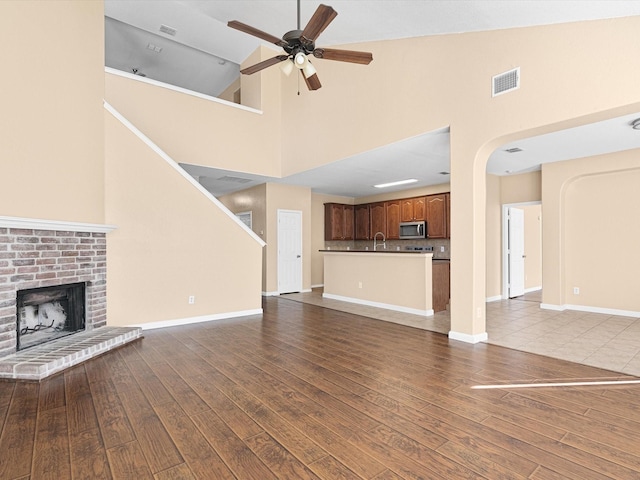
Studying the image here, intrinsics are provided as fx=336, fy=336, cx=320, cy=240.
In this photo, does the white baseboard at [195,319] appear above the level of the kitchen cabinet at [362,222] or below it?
below

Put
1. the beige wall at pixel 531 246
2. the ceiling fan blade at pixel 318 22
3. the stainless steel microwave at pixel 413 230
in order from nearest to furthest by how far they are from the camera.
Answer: the ceiling fan blade at pixel 318 22
the stainless steel microwave at pixel 413 230
the beige wall at pixel 531 246

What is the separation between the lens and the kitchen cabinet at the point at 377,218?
29.7ft

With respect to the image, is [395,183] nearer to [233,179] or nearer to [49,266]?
[233,179]

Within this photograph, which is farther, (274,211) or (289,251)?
(289,251)

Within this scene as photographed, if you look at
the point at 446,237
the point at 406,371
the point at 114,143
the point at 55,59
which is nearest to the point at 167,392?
the point at 406,371

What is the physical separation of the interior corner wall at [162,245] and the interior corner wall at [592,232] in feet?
18.0

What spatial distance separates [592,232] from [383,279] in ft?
11.9

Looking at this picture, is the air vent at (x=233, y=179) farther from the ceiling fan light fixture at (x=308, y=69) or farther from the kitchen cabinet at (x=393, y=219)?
the ceiling fan light fixture at (x=308, y=69)

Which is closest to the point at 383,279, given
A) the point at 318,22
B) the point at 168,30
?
the point at 318,22

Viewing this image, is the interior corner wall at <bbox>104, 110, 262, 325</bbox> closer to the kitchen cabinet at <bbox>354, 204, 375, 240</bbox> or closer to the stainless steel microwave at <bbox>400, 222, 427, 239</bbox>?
the stainless steel microwave at <bbox>400, 222, 427, 239</bbox>

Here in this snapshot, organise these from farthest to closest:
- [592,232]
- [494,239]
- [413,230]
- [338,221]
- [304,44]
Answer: [338,221], [413,230], [494,239], [592,232], [304,44]

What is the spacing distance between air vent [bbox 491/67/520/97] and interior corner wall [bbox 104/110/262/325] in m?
4.00

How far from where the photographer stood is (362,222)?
970 cm

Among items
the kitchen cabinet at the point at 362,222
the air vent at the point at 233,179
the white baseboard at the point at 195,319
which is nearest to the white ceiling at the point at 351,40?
the air vent at the point at 233,179
